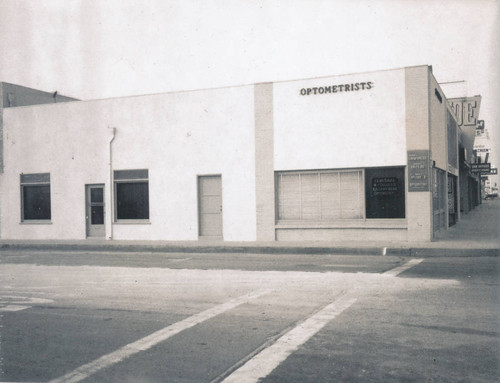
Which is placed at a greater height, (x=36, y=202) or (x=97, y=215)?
(x=36, y=202)

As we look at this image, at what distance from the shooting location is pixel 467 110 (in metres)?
35.2

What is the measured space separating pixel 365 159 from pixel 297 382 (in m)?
13.3

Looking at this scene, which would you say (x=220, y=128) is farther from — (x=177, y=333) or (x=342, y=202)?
(x=177, y=333)

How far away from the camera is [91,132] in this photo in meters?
20.9

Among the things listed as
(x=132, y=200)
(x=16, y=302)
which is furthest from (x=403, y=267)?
(x=132, y=200)

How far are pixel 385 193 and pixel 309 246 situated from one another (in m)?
3.32

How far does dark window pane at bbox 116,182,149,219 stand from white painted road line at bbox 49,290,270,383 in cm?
1261

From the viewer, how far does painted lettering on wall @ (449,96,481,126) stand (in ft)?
115

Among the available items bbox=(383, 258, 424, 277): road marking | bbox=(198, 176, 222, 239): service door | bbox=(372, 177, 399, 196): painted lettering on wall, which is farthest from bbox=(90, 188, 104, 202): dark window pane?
bbox=(383, 258, 424, 277): road marking

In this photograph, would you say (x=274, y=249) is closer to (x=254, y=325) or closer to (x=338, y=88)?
(x=338, y=88)

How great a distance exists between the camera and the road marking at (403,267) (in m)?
10.8

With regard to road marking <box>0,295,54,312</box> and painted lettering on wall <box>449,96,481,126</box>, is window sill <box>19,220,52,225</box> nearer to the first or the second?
road marking <box>0,295,54,312</box>

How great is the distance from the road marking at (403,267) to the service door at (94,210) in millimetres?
12525

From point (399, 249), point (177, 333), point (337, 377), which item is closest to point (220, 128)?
point (399, 249)
